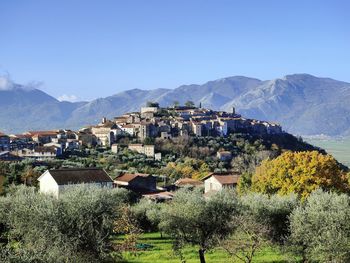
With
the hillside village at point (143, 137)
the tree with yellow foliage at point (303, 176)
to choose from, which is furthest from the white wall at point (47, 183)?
the tree with yellow foliage at point (303, 176)

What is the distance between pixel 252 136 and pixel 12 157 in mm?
71479

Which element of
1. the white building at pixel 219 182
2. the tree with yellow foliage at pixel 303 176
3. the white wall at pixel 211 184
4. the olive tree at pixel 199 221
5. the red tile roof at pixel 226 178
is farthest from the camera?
the red tile roof at pixel 226 178

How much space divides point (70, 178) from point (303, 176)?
3606cm

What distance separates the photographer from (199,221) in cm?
3366

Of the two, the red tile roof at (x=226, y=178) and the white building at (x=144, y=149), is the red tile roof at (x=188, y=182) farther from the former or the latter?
the white building at (x=144, y=149)

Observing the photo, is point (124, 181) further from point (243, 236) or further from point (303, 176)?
point (243, 236)

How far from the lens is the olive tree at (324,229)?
2700 centimetres

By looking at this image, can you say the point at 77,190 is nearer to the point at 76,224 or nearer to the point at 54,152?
the point at 76,224

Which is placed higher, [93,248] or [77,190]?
[77,190]

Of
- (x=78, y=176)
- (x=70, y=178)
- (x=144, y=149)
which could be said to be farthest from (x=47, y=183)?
(x=144, y=149)

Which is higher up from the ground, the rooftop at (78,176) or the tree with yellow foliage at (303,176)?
the tree with yellow foliage at (303,176)

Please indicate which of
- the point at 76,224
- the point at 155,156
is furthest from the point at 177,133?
the point at 76,224

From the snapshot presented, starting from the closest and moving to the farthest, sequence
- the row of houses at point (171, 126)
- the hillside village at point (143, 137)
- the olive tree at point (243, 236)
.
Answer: the olive tree at point (243, 236), the hillside village at point (143, 137), the row of houses at point (171, 126)

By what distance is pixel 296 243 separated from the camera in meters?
32.0
